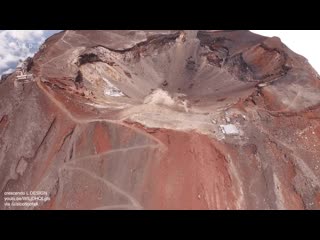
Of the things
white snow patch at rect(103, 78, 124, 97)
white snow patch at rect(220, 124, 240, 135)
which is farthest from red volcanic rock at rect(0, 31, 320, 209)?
white snow patch at rect(103, 78, 124, 97)

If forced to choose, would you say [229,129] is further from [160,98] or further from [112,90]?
[112,90]

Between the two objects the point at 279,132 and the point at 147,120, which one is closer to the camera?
the point at 147,120

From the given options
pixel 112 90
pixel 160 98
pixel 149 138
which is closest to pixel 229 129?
pixel 149 138

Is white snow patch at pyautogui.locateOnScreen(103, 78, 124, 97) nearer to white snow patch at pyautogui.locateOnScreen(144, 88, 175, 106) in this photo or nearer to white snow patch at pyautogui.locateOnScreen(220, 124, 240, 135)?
white snow patch at pyautogui.locateOnScreen(144, 88, 175, 106)

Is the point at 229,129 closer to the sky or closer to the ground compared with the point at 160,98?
closer to the sky

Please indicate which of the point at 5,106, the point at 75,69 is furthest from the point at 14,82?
the point at 75,69

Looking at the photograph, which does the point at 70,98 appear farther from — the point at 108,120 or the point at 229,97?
the point at 229,97

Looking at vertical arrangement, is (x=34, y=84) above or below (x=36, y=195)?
above

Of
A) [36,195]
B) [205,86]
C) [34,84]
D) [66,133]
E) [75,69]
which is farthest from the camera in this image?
[205,86]
